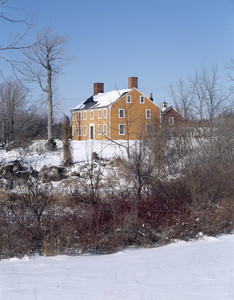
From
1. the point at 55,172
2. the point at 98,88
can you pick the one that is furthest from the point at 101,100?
the point at 55,172

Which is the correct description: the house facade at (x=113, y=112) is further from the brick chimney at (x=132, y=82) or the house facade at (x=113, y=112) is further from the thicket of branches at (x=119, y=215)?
the thicket of branches at (x=119, y=215)

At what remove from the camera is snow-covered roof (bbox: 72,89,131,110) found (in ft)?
153

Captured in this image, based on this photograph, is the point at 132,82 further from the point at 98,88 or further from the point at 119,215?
the point at 119,215

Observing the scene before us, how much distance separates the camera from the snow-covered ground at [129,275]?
21.2 ft

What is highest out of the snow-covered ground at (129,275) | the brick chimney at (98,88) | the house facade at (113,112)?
the brick chimney at (98,88)

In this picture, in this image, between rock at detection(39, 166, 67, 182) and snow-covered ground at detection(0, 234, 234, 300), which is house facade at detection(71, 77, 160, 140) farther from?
snow-covered ground at detection(0, 234, 234, 300)

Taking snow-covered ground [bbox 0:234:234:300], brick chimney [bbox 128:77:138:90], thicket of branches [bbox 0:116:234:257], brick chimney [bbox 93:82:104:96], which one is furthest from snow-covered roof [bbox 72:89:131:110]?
snow-covered ground [bbox 0:234:234:300]

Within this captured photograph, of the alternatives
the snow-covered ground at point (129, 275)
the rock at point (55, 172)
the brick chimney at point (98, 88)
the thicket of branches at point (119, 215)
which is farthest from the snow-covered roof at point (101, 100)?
the snow-covered ground at point (129, 275)

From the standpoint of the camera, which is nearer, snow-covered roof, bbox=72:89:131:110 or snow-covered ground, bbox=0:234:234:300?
snow-covered ground, bbox=0:234:234:300

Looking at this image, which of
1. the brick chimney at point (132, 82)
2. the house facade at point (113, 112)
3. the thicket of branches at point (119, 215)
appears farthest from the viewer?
the brick chimney at point (132, 82)

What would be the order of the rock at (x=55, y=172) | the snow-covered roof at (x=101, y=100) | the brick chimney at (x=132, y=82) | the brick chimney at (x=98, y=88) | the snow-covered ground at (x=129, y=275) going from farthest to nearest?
the brick chimney at (x=98, y=88) < the brick chimney at (x=132, y=82) < the snow-covered roof at (x=101, y=100) < the rock at (x=55, y=172) < the snow-covered ground at (x=129, y=275)

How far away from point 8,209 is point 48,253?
7.34 ft

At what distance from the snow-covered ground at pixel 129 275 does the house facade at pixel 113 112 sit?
1348 inches

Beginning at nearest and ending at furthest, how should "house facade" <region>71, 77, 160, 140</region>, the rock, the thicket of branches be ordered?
the thicket of branches, the rock, "house facade" <region>71, 77, 160, 140</region>
